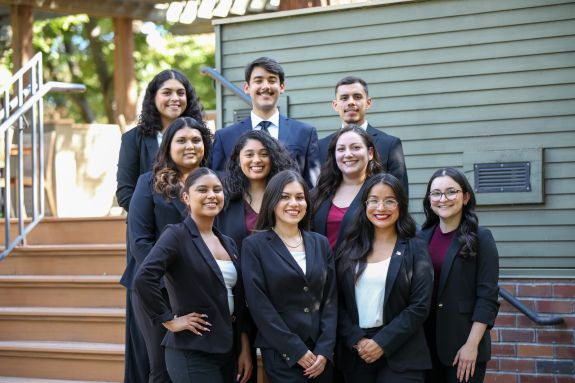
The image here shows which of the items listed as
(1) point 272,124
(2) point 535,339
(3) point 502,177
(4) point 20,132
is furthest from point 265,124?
(4) point 20,132

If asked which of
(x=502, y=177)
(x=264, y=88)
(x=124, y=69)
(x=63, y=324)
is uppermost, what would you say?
(x=124, y=69)

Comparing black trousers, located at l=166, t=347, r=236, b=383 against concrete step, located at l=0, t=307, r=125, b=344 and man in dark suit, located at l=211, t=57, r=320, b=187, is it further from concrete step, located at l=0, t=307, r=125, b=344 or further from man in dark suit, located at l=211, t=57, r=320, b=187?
concrete step, located at l=0, t=307, r=125, b=344

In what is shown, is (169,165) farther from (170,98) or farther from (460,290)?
(460,290)

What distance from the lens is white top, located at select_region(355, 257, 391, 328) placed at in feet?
13.5

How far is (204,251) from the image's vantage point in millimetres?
3943

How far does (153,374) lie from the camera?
421cm

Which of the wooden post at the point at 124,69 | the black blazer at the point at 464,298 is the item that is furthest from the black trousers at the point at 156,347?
the wooden post at the point at 124,69

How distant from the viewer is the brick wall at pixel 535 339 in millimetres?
5758

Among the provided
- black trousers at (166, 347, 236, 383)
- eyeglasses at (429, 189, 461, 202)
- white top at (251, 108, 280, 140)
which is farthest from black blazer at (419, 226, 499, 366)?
white top at (251, 108, 280, 140)

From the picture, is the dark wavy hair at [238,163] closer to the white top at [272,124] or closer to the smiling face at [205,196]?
the smiling face at [205,196]

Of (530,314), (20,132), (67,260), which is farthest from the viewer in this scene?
(20,132)

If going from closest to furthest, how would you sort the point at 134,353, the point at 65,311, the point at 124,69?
the point at 134,353, the point at 65,311, the point at 124,69

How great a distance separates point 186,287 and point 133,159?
1.12 metres

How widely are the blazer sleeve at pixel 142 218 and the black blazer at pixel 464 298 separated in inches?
54.8
